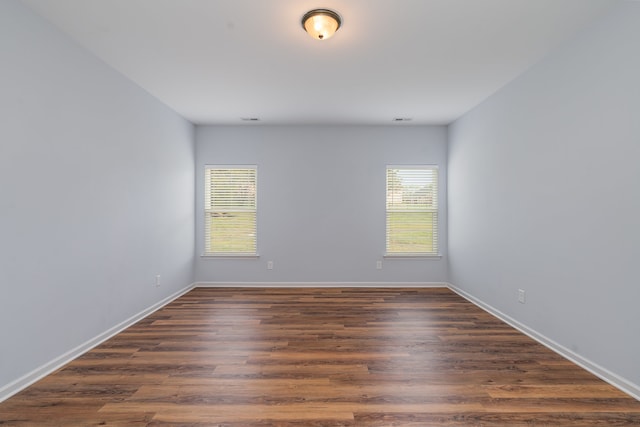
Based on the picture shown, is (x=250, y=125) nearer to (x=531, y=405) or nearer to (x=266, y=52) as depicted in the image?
(x=266, y=52)

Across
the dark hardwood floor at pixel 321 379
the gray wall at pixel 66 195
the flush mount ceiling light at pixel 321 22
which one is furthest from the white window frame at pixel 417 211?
the gray wall at pixel 66 195

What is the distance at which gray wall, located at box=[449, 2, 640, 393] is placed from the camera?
197 cm

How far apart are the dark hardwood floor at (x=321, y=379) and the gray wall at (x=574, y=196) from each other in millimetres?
376

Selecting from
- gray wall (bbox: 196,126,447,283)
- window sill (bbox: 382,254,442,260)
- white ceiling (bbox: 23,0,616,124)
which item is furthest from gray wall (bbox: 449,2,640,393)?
gray wall (bbox: 196,126,447,283)

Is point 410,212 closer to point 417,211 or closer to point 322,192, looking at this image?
point 417,211

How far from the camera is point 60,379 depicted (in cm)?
211

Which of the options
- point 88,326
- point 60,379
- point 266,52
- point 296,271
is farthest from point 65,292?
point 296,271

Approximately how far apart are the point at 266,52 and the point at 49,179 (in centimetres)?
203

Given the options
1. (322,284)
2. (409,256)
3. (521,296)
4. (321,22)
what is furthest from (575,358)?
(321,22)

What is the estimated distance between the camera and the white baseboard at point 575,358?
1.95 m

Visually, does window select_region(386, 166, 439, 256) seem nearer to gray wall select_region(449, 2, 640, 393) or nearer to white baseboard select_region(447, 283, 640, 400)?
gray wall select_region(449, 2, 640, 393)

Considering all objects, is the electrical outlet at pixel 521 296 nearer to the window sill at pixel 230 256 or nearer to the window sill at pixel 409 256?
the window sill at pixel 409 256

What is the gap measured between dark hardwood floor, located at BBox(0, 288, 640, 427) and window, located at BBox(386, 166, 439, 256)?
1626 millimetres

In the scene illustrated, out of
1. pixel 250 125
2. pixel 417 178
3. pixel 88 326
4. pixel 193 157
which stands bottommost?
pixel 88 326
